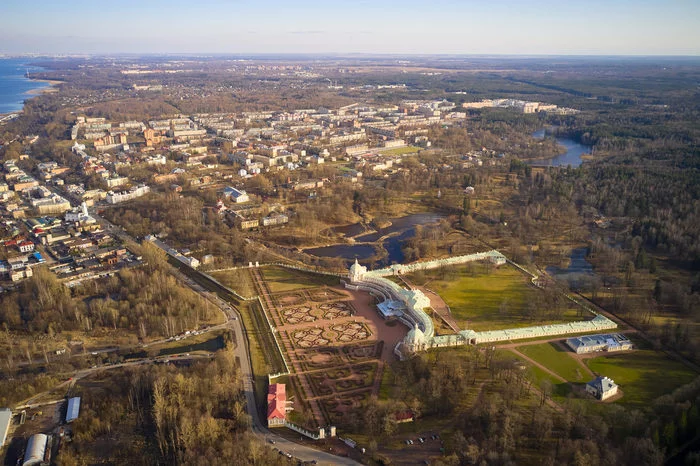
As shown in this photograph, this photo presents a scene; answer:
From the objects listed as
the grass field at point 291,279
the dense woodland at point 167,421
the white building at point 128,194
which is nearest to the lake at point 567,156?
the grass field at point 291,279

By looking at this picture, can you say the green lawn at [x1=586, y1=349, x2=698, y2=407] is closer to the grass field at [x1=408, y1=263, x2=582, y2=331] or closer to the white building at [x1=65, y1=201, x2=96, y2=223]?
the grass field at [x1=408, y1=263, x2=582, y2=331]

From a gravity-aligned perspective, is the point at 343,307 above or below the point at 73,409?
above

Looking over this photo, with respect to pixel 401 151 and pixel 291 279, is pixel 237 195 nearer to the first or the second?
pixel 291 279

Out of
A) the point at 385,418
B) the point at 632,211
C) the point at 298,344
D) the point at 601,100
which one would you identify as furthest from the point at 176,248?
the point at 601,100

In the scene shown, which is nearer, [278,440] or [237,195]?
Result: [278,440]

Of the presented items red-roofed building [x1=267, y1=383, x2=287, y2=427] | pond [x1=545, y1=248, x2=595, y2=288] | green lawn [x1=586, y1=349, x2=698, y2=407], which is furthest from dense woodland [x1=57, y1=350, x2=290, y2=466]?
pond [x1=545, y1=248, x2=595, y2=288]

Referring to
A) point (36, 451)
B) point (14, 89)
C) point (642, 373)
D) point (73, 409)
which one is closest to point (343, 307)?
point (73, 409)

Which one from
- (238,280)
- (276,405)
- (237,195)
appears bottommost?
(276,405)

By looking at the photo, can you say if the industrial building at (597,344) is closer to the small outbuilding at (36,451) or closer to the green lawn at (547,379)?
the green lawn at (547,379)

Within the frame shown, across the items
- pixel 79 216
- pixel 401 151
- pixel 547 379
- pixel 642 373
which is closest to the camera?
pixel 547 379
